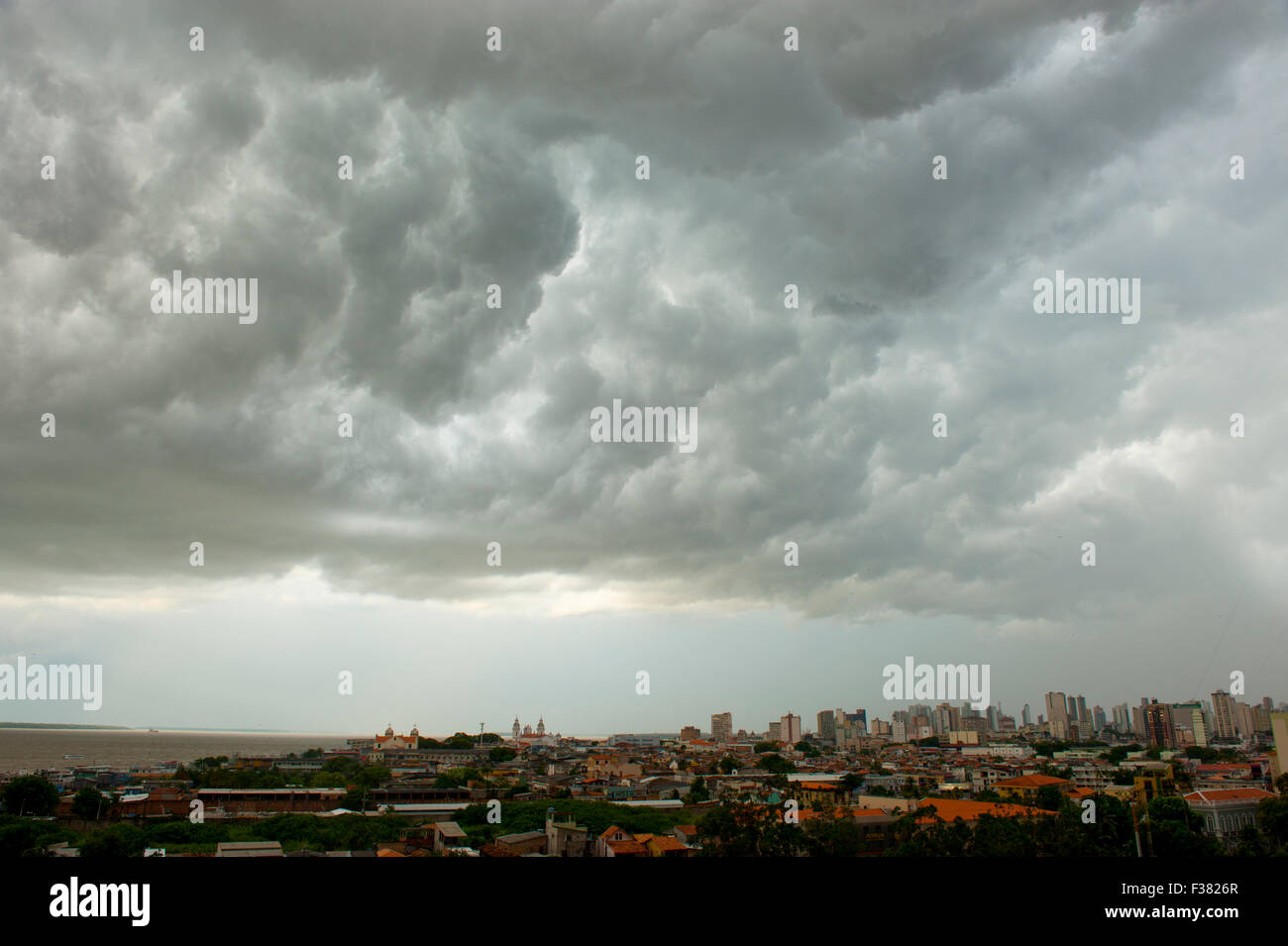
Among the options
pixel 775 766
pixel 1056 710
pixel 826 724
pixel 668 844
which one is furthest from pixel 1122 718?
pixel 668 844

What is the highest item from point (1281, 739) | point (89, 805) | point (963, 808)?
point (1281, 739)

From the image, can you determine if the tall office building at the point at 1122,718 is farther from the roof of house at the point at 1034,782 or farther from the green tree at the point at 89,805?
the green tree at the point at 89,805

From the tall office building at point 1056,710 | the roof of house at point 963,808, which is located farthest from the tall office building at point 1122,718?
the roof of house at point 963,808

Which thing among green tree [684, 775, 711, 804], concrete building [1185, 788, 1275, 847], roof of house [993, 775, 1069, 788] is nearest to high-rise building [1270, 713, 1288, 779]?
concrete building [1185, 788, 1275, 847]

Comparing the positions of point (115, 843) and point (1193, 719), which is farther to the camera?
point (1193, 719)

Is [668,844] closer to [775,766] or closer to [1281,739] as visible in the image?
[1281,739]

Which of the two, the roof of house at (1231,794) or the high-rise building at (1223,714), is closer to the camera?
the roof of house at (1231,794)
